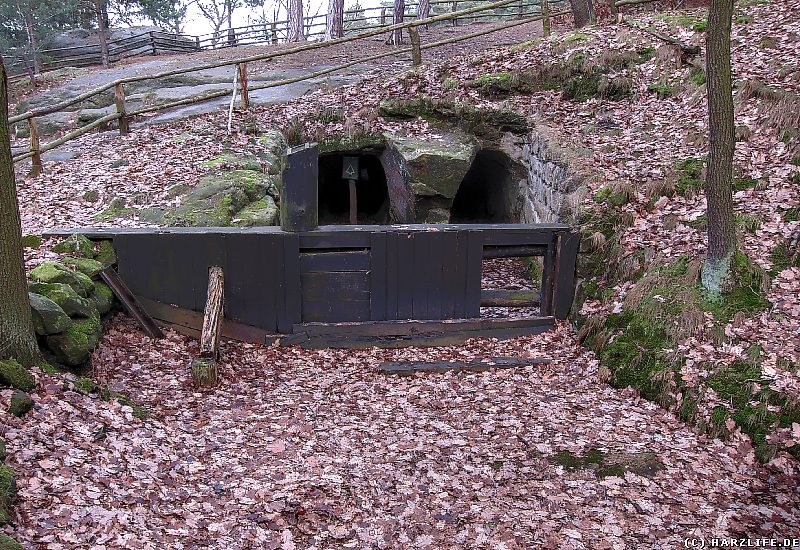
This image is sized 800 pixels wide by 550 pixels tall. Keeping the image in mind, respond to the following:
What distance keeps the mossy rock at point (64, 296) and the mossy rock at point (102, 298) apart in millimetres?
432

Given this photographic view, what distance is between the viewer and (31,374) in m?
5.40

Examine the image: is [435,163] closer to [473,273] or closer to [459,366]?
[473,273]

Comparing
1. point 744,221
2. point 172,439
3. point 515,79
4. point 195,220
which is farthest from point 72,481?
point 515,79

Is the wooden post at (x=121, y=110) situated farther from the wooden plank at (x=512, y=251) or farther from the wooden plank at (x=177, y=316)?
the wooden plank at (x=512, y=251)

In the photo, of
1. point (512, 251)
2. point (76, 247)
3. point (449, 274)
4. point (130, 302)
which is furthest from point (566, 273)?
point (76, 247)

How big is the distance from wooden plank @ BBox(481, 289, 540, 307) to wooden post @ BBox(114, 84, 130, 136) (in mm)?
9989

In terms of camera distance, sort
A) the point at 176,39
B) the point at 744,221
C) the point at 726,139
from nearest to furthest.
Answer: the point at 726,139 < the point at 744,221 < the point at 176,39

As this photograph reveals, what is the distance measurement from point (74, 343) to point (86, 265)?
6.29 feet

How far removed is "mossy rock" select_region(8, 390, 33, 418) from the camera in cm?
482

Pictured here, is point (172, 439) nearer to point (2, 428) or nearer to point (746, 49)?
point (2, 428)

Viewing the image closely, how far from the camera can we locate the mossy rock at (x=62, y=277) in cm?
Answer: 706

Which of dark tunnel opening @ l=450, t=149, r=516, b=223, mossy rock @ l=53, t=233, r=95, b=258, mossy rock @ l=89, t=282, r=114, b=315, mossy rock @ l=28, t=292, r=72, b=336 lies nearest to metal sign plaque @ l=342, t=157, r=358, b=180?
dark tunnel opening @ l=450, t=149, r=516, b=223

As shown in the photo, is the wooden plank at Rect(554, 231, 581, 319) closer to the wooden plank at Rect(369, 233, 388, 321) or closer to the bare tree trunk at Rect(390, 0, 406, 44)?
the wooden plank at Rect(369, 233, 388, 321)

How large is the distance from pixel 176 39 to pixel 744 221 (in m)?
30.6
